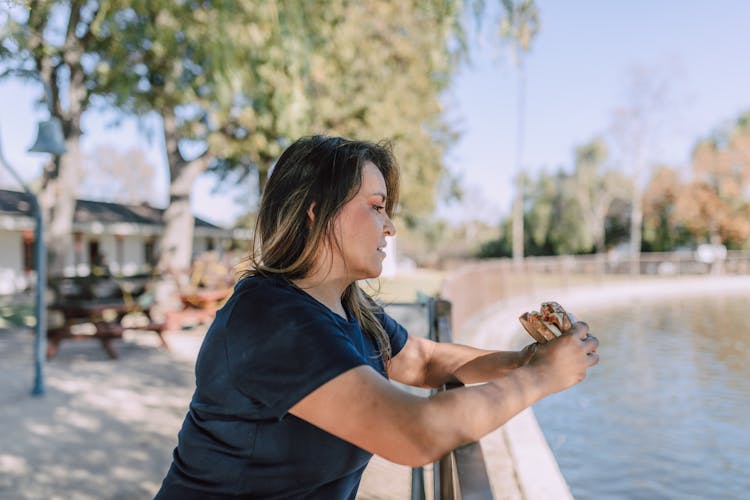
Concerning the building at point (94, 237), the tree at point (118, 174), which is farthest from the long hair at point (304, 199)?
the tree at point (118, 174)

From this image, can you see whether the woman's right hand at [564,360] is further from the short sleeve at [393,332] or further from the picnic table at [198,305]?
the picnic table at [198,305]

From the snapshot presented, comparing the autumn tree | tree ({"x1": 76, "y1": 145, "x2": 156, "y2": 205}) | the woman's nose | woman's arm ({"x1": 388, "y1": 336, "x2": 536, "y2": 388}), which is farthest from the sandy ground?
tree ({"x1": 76, "y1": 145, "x2": 156, "y2": 205})

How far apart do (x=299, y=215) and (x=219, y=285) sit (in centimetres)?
1120

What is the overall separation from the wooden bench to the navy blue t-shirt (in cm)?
762

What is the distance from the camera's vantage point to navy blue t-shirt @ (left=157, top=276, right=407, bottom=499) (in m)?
1.06

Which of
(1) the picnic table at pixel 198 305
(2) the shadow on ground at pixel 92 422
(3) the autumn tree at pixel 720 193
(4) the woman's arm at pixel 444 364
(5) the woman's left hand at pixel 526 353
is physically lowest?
(2) the shadow on ground at pixel 92 422

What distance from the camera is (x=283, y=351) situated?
1.06 metres

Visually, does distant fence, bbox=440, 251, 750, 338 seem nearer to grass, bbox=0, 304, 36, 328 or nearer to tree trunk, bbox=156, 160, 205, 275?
tree trunk, bbox=156, 160, 205, 275

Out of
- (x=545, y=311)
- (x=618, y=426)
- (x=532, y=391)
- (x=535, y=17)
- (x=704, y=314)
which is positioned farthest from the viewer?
(x=704, y=314)

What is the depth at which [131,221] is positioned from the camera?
27484 mm

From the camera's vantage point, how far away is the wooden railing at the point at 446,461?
116 centimetres

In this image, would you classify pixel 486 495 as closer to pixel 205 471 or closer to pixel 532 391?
pixel 532 391

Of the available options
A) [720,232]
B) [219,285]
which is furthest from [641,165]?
[219,285]

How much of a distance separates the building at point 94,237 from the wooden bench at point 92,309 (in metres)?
9.26
